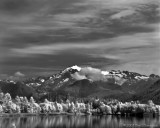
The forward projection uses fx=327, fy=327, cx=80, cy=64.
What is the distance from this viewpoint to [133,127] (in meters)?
183

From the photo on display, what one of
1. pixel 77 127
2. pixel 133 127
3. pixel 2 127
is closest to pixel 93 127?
pixel 77 127

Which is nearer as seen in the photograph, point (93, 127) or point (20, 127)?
→ point (20, 127)

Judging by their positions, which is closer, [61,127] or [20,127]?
[20,127]

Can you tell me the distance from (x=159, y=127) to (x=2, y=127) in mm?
87036

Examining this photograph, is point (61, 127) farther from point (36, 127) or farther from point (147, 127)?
point (147, 127)

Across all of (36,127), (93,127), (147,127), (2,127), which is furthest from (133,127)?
(2,127)

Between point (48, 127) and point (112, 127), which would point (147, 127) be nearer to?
point (112, 127)

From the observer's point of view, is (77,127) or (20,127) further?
(77,127)

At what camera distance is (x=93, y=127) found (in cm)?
19275

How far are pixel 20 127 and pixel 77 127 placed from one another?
34.1m

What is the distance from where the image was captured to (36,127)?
183 metres

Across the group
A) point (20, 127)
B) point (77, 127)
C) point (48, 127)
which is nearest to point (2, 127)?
point (20, 127)

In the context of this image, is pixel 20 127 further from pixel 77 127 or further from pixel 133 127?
pixel 133 127

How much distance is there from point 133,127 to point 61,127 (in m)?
41.7
